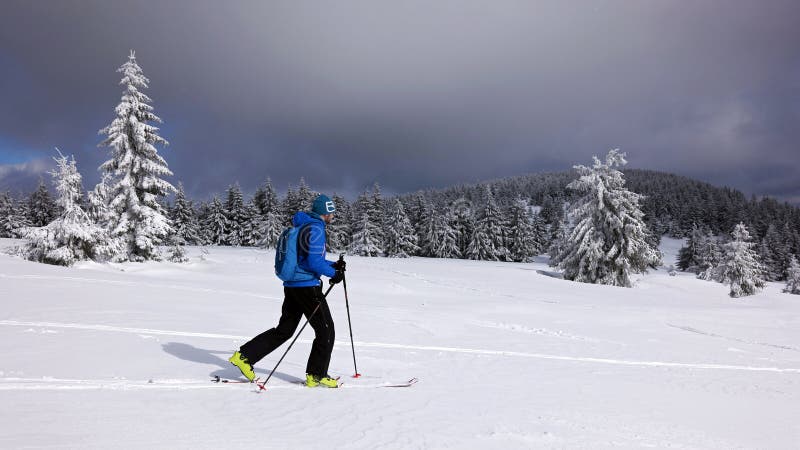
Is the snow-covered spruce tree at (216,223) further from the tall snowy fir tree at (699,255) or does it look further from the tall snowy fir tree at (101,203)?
the tall snowy fir tree at (699,255)

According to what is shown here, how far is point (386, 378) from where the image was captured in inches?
229

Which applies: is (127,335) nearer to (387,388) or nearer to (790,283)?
(387,388)

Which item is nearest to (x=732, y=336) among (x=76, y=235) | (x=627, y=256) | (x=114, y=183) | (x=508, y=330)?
(x=508, y=330)

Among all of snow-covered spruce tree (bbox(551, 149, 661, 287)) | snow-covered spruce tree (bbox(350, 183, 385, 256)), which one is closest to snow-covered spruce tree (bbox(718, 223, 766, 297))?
snow-covered spruce tree (bbox(551, 149, 661, 287))

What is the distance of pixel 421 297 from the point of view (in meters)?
17.4

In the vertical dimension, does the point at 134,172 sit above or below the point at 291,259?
above

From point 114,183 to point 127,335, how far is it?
19148 mm

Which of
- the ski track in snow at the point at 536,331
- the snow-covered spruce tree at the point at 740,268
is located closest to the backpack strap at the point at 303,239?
the ski track in snow at the point at 536,331

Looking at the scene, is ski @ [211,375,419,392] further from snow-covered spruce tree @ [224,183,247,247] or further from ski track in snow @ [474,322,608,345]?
snow-covered spruce tree @ [224,183,247,247]

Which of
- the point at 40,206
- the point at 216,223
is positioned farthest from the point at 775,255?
the point at 40,206

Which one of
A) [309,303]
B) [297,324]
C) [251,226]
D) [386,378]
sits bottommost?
[386,378]

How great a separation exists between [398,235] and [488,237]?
43.7 feet

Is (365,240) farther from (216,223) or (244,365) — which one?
(244,365)

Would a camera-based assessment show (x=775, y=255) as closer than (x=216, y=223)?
No
